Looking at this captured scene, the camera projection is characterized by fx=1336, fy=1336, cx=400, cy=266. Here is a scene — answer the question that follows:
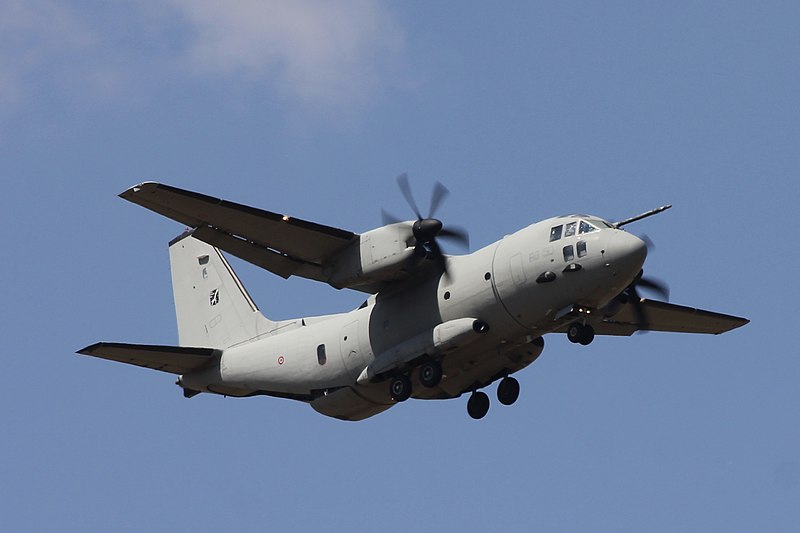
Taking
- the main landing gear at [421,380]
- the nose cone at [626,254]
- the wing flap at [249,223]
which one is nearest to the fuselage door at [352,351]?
the main landing gear at [421,380]

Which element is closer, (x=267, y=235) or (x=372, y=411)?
(x=267, y=235)

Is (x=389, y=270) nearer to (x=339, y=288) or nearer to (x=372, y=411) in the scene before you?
(x=339, y=288)

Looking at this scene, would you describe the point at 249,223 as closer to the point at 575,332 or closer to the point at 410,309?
the point at 410,309

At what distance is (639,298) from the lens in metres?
31.8

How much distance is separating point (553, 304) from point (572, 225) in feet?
5.65

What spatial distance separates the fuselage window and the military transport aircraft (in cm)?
3

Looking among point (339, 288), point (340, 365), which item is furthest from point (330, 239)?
point (340, 365)

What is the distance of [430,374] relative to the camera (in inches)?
1158

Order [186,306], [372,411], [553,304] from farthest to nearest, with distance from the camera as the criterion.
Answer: [186,306] < [372,411] < [553,304]

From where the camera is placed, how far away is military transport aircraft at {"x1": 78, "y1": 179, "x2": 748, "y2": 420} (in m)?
28.2

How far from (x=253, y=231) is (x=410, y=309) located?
12.9 ft

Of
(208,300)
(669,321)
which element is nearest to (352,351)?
(208,300)

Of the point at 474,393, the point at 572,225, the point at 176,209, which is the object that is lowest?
the point at 474,393

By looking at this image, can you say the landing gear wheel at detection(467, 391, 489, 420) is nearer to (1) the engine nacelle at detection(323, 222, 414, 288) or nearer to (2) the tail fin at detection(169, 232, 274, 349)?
(1) the engine nacelle at detection(323, 222, 414, 288)
